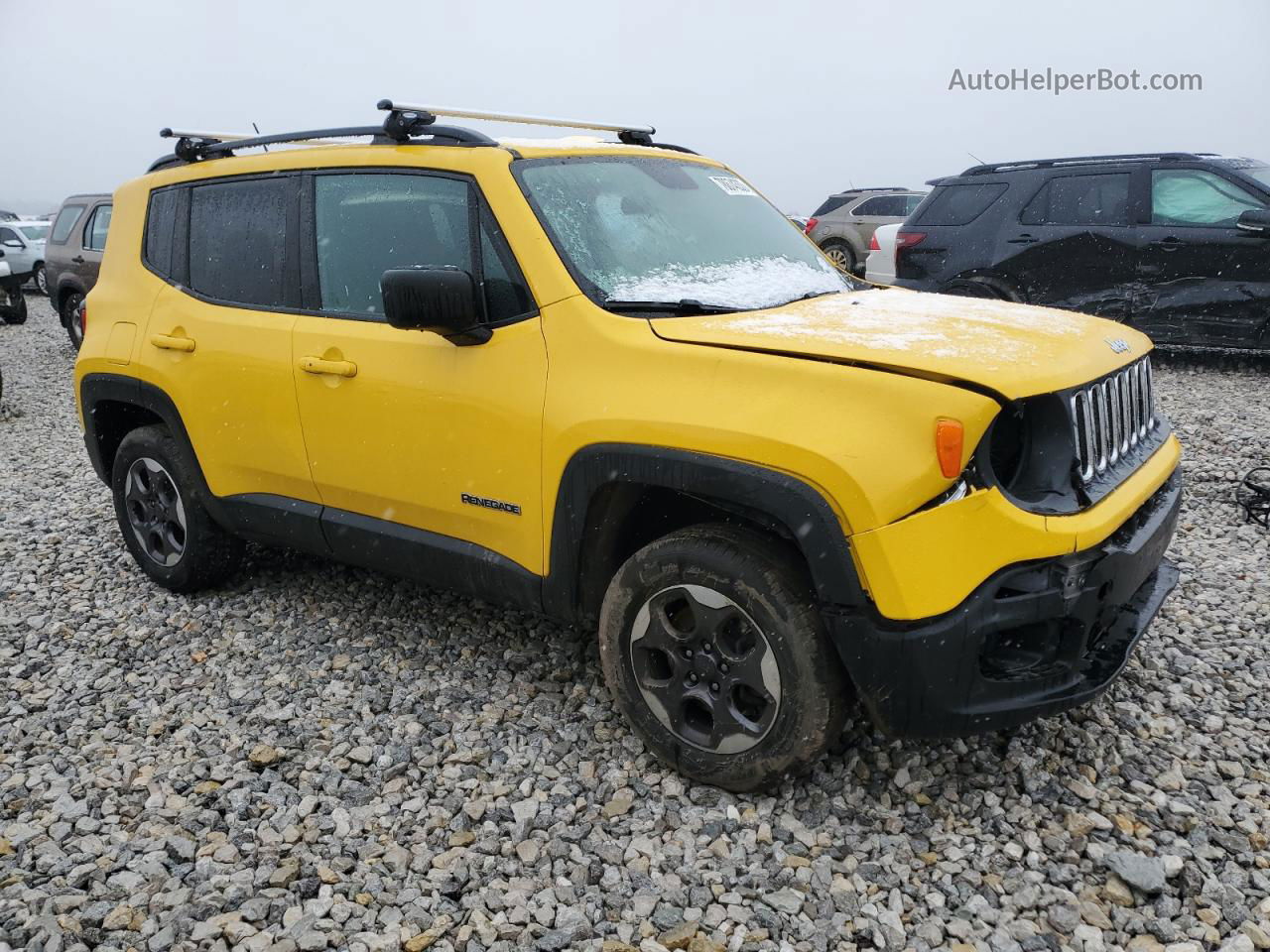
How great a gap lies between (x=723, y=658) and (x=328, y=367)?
5.55 feet

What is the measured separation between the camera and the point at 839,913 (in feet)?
8.11

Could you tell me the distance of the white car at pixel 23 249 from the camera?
19234 millimetres

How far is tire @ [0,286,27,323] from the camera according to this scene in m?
13.9

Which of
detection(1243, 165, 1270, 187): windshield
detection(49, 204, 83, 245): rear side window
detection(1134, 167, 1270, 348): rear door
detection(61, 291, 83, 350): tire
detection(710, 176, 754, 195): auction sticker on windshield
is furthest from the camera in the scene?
detection(49, 204, 83, 245): rear side window

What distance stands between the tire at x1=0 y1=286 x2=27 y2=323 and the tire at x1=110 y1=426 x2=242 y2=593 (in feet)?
38.3

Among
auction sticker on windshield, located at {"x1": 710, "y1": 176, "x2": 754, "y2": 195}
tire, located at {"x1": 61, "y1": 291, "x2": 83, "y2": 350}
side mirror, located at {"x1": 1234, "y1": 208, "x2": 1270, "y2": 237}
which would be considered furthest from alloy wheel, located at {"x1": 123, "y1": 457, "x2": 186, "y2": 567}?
tire, located at {"x1": 61, "y1": 291, "x2": 83, "y2": 350}

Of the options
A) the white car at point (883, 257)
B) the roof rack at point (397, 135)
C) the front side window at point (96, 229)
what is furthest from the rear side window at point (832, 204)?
the roof rack at point (397, 135)

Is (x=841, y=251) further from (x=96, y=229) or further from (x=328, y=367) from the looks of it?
(x=328, y=367)

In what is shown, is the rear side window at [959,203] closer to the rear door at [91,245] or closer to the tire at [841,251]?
the tire at [841,251]

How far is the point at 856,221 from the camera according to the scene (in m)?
17.1

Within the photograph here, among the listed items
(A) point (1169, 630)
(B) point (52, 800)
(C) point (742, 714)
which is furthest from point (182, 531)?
(A) point (1169, 630)

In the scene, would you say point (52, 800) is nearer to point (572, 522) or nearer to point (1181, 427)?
point (572, 522)

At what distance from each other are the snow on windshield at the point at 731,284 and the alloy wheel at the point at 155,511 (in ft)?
7.91

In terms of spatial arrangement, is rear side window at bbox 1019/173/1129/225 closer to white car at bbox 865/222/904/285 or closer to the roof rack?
white car at bbox 865/222/904/285
